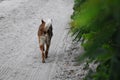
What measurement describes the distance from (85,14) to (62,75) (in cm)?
787

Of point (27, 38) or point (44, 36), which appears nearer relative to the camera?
point (44, 36)

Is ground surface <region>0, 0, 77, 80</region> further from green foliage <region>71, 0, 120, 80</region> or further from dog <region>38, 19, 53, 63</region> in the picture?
green foliage <region>71, 0, 120, 80</region>

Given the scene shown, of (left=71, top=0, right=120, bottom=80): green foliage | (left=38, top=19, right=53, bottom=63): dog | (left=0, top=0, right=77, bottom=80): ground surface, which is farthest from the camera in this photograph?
(left=38, top=19, right=53, bottom=63): dog

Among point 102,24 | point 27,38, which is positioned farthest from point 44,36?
point 102,24

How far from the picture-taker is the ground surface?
9.61 m

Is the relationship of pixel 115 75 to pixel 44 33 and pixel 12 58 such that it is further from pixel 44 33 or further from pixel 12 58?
pixel 12 58

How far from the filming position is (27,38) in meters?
14.0

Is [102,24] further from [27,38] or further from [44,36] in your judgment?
[27,38]

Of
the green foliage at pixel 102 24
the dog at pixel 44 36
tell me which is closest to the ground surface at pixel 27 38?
the dog at pixel 44 36

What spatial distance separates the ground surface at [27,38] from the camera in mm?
9615

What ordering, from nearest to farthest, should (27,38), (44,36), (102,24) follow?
(102,24) → (44,36) → (27,38)

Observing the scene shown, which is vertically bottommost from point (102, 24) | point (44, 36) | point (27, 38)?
point (27, 38)

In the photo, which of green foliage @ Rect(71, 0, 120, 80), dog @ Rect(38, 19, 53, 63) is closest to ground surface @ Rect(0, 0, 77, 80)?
dog @ Rect(38, 19, 53, 63)

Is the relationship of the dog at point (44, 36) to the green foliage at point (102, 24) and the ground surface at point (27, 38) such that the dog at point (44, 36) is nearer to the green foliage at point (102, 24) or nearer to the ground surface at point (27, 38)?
the ground surface at point (27, 38)
